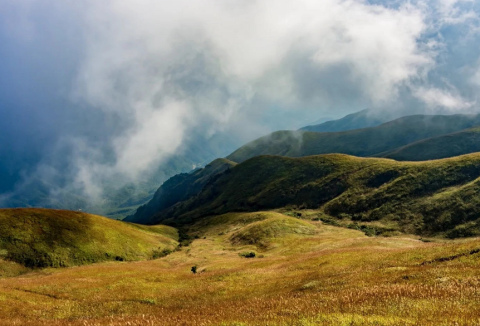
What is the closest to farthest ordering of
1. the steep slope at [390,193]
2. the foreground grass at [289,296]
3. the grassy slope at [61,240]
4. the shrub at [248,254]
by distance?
the foreground grass at [289,296] → the grassy slope at [61,240] → the shrub at [248,254] → the steep slope at [390,193]

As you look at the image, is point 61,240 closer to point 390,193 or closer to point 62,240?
point 62,240

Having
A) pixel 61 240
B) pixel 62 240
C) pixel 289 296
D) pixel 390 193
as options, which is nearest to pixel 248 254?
pixel 62 240

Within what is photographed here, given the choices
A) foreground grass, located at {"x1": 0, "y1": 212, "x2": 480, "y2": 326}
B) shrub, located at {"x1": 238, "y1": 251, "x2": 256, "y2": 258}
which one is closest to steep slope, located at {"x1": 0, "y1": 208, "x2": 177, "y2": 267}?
foreground grass, located at {"x1": 0, "y1": 212, "x2": 480, "y2": 326}

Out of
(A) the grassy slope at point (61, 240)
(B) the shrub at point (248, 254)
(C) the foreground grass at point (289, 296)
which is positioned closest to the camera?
(C) the foreground grass at point (289, 296)

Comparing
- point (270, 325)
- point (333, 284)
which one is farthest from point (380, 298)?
point (333, 284)

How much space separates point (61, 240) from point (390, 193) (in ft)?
415

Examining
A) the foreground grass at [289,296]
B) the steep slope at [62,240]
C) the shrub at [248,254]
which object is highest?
the steep slope at [62,240]

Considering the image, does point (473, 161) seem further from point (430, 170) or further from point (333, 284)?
point (333, 284)

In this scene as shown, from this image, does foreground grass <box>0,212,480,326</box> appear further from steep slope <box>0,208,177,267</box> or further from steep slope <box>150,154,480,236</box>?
steep slope <box>150,154,480,236</box>

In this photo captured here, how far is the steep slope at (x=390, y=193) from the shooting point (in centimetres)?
9450

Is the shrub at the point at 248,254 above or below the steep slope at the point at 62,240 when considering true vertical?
below

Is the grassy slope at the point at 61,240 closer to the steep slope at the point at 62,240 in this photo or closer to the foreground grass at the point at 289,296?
the steep slope at the point at 62,240

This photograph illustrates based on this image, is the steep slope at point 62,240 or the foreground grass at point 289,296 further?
the steep slope at point 62,240

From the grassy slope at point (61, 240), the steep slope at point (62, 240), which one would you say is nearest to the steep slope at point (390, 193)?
the steep slope at point (62, 240)
